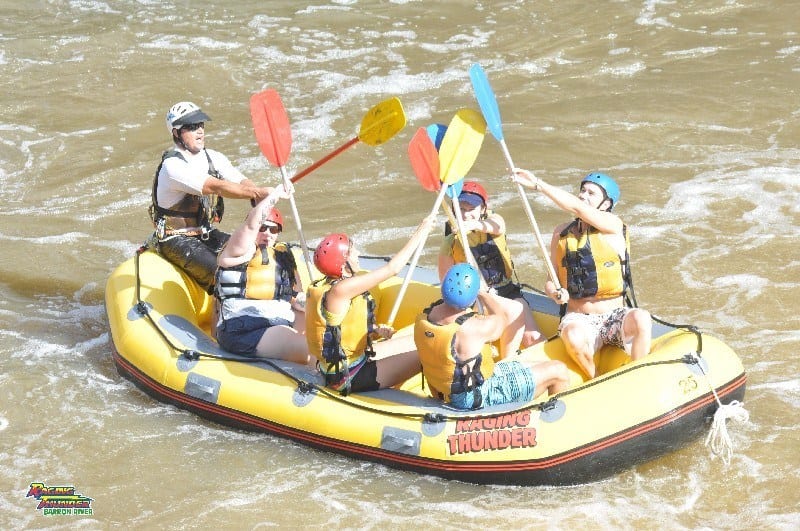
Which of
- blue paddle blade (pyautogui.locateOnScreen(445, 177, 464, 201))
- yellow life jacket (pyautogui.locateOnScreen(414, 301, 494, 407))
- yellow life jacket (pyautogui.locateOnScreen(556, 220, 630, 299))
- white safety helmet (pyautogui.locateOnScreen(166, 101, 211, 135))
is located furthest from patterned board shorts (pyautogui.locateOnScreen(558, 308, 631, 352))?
white safety helmet (pyautogui.locateOnScreen(166, 101, 211, 135))

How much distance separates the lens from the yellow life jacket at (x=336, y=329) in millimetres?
5547

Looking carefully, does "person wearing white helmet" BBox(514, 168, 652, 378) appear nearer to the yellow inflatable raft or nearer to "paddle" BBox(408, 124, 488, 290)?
the yellow inflatable raft

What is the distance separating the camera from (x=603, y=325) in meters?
5.86

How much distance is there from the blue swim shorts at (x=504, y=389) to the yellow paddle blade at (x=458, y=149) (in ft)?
3.35

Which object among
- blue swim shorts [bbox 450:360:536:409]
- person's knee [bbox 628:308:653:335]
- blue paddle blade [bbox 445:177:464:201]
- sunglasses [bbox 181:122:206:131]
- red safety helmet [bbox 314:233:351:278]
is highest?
sunglasses [bbox 181:122:206:131]

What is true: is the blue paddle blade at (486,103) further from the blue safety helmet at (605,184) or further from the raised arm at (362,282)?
the raised arm at (362,282)

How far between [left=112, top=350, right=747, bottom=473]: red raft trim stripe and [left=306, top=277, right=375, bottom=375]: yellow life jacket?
0.37m

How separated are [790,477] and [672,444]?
1.97 feet

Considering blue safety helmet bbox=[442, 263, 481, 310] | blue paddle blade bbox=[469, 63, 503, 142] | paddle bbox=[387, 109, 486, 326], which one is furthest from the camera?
blue paddle blade bbox=[469, 63, 503, 142]

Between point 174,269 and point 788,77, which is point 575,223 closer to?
point 174,269

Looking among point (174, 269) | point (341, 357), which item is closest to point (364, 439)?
point (341, 357)

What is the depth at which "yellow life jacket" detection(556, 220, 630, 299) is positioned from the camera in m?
5.86

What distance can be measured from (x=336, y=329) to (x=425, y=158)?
3.28 feet

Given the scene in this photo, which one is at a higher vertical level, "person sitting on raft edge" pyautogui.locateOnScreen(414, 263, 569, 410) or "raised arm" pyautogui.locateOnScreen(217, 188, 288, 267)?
"raised arm" pyautogui.locateOnScreen(217, 188, 288, 267)
